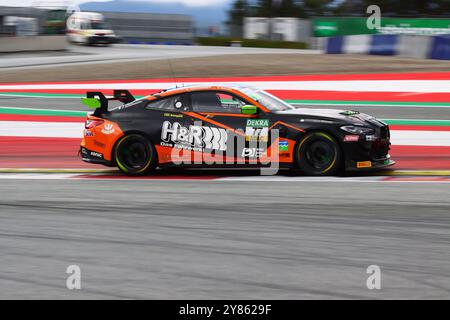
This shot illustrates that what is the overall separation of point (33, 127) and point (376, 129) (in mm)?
9299

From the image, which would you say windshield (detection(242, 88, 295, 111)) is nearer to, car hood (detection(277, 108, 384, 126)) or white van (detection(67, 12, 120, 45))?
car hood (detection(277, 108, 384, 126))

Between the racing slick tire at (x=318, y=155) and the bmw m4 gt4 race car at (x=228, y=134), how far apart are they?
0.04 ft

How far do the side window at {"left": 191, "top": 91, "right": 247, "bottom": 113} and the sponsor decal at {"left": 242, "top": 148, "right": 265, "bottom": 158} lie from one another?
0.58 m

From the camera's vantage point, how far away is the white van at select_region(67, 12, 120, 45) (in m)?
47.1

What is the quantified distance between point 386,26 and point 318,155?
30.5m

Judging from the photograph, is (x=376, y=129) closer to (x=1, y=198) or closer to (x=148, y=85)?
(x=1, y=198)

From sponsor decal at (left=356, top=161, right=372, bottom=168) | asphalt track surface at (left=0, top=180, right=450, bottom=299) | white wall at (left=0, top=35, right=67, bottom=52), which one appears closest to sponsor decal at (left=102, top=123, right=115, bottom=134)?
asphalt track surface at (left=0, top=180, right=450, bottom=299)

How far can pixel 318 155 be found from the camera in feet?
34.2

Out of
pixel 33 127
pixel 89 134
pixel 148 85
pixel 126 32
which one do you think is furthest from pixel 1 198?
pixel 126 32

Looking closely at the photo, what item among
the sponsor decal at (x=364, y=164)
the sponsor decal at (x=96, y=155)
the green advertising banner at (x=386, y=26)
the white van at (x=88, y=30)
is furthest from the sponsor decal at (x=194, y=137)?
the white van at (x=88, y=30)

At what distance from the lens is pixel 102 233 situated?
25.7 feet

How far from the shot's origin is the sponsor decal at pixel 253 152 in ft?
34.6

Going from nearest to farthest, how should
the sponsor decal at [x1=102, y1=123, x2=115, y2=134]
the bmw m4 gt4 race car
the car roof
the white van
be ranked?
the bmw m4 gt4 race car < the car roof < the sponsor decal at [x1=102, y1=123, x2=115, y2=134] < the white van
